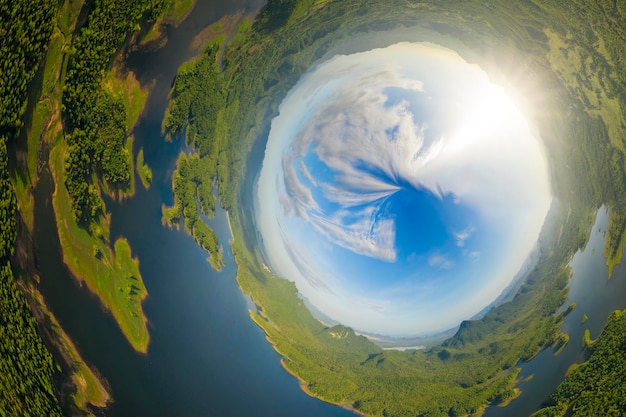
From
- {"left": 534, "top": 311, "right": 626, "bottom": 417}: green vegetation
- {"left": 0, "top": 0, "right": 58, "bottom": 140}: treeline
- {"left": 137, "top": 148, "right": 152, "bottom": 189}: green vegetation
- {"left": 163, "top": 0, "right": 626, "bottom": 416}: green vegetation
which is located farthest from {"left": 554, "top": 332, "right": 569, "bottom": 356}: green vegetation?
{"left": 0, "top": 0, "right": 58, "bottom": 140}: treeline

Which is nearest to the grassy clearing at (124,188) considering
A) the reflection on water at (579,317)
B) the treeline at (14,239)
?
the treeline at (14,239)

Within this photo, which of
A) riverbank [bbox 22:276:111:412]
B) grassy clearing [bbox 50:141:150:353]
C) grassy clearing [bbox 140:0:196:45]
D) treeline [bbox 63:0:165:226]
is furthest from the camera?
grassy clearing [bbox 140:0:196:45]

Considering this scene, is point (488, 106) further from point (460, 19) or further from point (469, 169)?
point (460, 19)

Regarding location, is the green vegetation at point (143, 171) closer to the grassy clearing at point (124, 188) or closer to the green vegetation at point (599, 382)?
the grassy clearing at point (124, 188)

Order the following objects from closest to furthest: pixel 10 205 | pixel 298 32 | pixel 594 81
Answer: pixel 10 205 → pixel 594 81 → pixel 298 32

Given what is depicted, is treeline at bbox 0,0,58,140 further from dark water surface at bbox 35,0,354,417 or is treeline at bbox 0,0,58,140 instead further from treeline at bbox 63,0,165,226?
dark water surface at bbox 35,0,354,417

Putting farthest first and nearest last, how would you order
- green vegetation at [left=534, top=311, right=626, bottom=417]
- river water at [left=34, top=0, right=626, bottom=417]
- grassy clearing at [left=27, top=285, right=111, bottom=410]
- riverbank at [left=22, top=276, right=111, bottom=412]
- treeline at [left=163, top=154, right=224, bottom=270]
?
treeline at [left=163, top=154, right=224, bottom=270] → green vegetation at [left=534, top=311, right=626, bottom=417] → river water at [left=34, top=0, right=626, bottom=417] → grassy clearing at [left=27, top=285, right=111, bottom=410] → riverbank at [left=22, top=276, right=111, bottom=412]

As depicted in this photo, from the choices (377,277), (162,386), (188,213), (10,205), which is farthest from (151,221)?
(377,277)
